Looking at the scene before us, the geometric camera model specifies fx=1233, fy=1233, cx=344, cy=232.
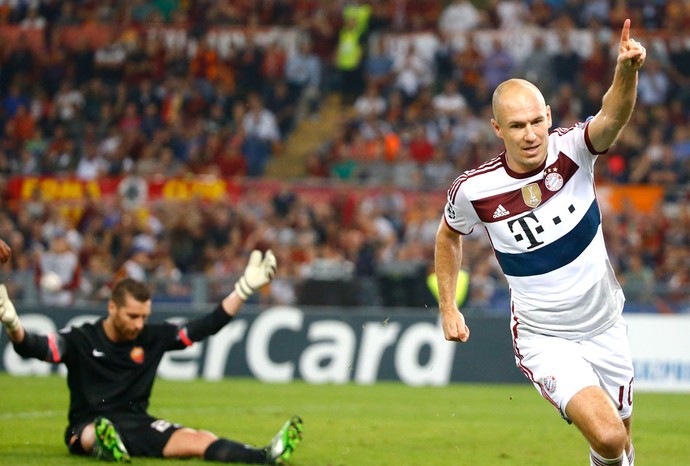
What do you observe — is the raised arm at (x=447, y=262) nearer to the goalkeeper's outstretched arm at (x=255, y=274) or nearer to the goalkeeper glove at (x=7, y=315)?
the goalkeeper's outstretched arm at (x=255, y=274)

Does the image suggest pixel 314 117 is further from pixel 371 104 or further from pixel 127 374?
pixel 127 374

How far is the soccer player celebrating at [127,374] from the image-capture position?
355 inches

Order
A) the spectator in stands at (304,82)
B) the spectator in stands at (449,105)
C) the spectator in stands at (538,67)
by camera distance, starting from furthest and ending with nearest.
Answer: the spectator in stands at (304,82), the spectator in stands at (538,67), the spectator in stands at (449,105)

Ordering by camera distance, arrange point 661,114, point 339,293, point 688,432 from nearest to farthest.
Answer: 1. point 688,432
2. point 339,293
3. point 661,114

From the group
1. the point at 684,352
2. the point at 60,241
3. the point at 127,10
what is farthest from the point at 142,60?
the point at 684,352

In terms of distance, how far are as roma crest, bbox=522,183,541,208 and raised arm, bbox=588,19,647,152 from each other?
1.39 feet

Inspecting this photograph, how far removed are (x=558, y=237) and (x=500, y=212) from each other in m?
0.37

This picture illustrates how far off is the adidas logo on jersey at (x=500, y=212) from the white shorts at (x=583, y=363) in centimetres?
72

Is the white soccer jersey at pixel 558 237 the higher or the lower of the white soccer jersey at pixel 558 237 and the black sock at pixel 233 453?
the higher

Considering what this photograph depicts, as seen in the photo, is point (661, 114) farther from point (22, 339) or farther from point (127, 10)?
point (22, 339)

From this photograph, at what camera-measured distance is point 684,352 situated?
58.3ft

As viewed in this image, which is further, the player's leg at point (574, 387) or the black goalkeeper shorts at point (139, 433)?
the black goalkeeper shorts at point (139, 433)

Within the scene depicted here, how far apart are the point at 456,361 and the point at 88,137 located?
1176cm

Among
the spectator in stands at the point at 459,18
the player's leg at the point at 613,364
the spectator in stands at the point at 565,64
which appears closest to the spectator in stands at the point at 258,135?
the spectator in stands at the point at 459,18
